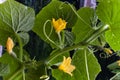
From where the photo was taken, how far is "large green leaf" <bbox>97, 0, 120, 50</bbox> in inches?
19.5

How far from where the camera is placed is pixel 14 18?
19.1 inches

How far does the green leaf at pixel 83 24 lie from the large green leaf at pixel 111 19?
0.06 m

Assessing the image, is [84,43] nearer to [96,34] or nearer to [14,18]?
[96,34]

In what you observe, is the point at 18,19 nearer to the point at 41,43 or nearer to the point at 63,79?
the point at 63,79

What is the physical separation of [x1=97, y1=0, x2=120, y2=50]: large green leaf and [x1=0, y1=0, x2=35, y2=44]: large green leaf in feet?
0.43

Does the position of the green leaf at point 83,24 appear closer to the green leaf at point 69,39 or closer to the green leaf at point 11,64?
the green leaf at point 69,39

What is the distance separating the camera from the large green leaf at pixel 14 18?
478 millimetres

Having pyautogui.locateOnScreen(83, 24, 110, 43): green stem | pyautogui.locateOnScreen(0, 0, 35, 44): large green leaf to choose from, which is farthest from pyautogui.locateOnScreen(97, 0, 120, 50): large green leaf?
pyautogui.locateOnScreen(0, 0, 35, 44): large green leaf

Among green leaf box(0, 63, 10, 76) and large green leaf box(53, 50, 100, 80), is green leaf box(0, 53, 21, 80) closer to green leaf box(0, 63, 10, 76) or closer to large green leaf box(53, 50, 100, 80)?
green leaf box(0, 63, 10, 76)

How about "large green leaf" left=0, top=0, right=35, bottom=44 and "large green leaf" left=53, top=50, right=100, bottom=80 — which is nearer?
"large green leaf" left=0, top=0, right=35, bottom=44

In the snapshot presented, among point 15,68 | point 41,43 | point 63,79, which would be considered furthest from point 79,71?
point 41,43

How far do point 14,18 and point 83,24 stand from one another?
159 millimetres

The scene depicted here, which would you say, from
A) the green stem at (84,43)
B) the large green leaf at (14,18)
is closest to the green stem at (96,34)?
the green stem at (84,43)

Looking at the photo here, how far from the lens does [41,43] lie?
3.12 ft
